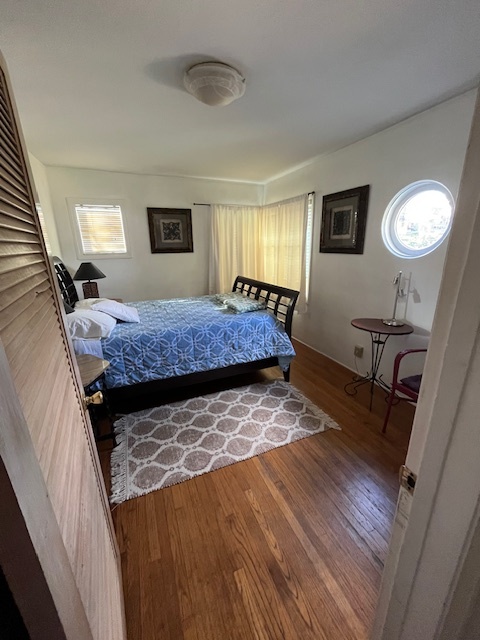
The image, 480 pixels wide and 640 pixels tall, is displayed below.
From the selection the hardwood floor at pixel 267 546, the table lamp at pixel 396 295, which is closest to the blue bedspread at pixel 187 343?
the hardwood floor at pixel 267 546

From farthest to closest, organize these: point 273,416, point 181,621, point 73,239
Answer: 1. point 73,239
2. point 273,416
3. point 181,621

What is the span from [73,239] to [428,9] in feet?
13.1

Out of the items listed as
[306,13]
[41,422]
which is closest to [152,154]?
[306,13]

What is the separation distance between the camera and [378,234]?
8.46 ft

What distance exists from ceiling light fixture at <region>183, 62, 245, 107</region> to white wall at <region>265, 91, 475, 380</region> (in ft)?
4.92

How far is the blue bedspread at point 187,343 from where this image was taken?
2.16 metres

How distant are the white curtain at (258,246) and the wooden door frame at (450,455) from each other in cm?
322

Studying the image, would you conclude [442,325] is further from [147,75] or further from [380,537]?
[147,75]

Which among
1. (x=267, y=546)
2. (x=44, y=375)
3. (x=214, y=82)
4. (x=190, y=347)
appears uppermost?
(x=214, y=82)

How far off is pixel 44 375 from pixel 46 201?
366cm

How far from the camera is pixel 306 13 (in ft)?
4.02

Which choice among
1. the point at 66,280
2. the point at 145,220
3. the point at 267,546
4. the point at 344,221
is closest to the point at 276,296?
the point at 344,221

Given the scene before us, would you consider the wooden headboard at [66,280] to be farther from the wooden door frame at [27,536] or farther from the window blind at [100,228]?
the wooden door frame at [27,536]

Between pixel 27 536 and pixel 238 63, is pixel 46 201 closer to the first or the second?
pixel 238 63
